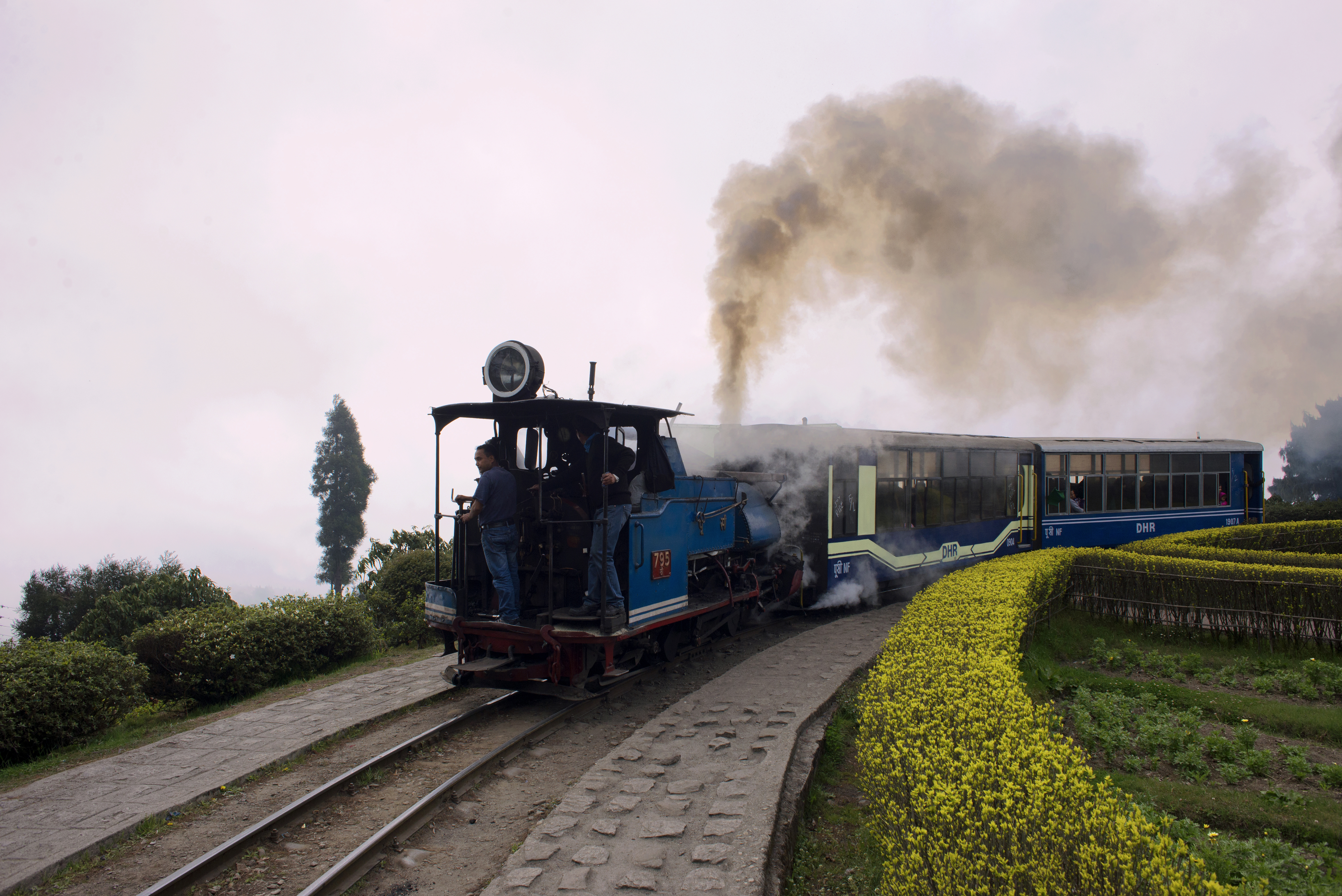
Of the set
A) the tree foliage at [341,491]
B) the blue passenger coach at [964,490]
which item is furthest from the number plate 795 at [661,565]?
the tree foliage at [341,491]

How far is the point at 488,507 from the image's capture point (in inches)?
273

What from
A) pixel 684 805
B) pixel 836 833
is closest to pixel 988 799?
pixel 836 833

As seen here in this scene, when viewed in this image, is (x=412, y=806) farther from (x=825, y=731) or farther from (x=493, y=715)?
(x=825, y=731)

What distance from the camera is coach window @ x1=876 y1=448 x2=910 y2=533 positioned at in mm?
11625

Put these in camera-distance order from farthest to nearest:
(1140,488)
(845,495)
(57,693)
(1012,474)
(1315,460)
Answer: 1. (1315,460)
2. (1140,488)
3. (1012,474)
4. (845,495)
5. (57,693)

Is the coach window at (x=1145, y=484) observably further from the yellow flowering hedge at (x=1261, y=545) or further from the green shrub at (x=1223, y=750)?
the green shrub at (x=1223, y=750)

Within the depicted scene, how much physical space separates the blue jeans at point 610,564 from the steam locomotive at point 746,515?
99 mm

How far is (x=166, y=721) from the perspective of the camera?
7.75 m

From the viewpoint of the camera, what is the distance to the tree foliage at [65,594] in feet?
74.9

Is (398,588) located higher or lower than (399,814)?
higher

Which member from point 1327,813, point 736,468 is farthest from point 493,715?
point 1327,813

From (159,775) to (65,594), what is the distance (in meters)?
24.8

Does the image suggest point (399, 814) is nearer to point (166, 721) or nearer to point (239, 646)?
point (166, 721)

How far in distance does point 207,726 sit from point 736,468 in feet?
23.7
